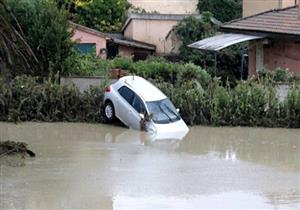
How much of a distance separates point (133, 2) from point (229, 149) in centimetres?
2768

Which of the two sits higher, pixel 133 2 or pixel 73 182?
pixel 133 2

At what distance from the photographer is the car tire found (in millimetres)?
20500

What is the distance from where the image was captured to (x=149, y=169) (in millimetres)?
14703

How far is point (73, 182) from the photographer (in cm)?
1335

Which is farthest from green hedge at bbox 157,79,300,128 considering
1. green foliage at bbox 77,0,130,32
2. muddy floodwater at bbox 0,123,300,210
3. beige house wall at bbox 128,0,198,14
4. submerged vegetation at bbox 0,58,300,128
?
beige house wall at bbox 128,0,198,14

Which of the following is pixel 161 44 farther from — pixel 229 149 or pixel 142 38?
pixel 229 149

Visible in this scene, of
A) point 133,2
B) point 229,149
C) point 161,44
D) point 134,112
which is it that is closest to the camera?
point 229,149

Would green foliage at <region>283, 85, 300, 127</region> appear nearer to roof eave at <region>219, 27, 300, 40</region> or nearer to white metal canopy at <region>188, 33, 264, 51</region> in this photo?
roof eave at <region>219, 27, 300, 40</region>

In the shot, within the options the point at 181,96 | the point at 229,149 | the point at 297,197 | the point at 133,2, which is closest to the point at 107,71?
the point at 181,96

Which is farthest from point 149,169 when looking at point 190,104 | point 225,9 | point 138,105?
point 225,9

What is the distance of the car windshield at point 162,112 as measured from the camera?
1948 cm

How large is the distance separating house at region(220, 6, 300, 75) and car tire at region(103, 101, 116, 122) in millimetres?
8176

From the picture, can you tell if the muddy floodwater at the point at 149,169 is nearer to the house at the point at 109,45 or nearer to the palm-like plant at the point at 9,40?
the palm-like plant at the point at 9,40

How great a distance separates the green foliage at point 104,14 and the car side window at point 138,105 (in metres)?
20.4
